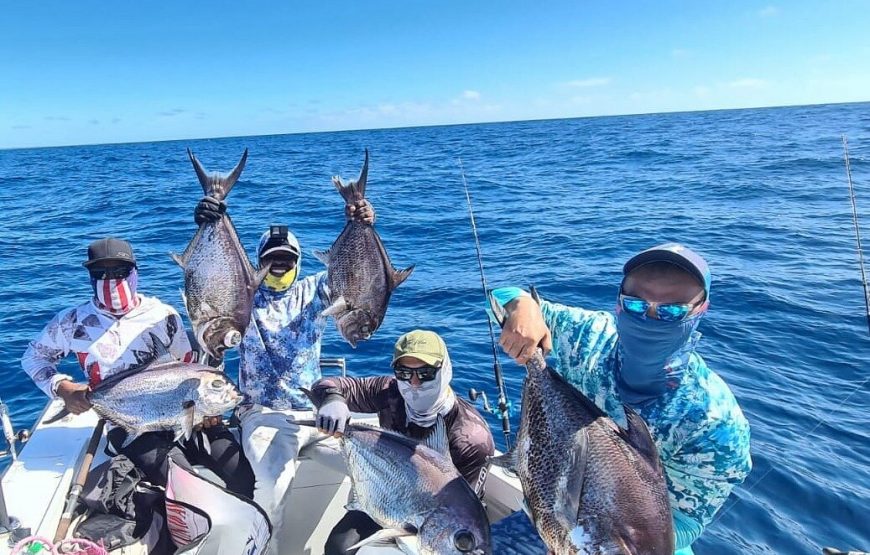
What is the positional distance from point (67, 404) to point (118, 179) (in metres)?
29.4

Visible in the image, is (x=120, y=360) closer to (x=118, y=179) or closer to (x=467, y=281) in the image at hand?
(x=467, y=281)

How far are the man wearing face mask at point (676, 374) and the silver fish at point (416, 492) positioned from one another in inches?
32.5

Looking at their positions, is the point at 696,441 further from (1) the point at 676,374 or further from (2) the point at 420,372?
(2) the point at 420,372

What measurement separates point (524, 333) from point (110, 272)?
9.35 ft

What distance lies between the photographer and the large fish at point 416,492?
8.39 ft

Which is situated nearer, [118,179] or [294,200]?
[294,200]

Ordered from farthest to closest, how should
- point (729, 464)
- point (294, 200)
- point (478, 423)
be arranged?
point (294, 200)
point (478, 423)
point (729, 464)

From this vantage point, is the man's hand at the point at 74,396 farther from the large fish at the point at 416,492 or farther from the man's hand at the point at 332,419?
the large fish at the point at 416,492

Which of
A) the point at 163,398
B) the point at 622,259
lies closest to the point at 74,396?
the point at 163,398

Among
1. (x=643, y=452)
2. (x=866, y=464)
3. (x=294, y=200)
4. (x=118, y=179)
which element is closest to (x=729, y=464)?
(x=643, y=452)

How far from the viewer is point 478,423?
3.48 metres

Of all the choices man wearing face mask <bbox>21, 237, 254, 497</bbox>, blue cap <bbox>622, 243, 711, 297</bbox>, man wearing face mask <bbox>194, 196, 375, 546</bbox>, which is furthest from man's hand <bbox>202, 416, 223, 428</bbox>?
blue cap <bbox>622, 243, 711, 297</bbox>

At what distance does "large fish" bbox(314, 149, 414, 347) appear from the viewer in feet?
10.4

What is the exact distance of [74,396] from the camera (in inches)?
137
